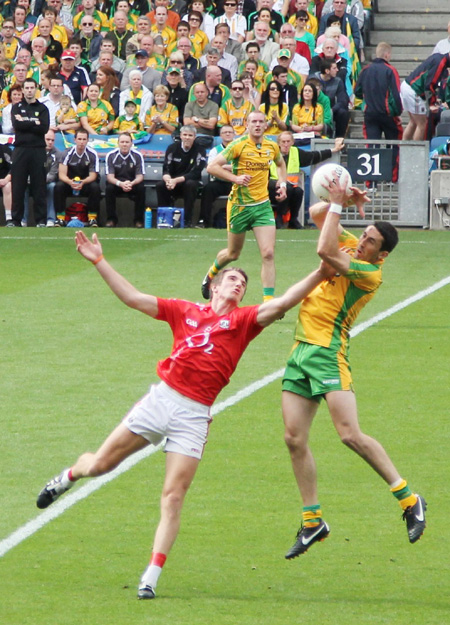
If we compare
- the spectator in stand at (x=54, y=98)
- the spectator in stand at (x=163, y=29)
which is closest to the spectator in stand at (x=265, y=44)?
the spectator in stand at (x=163, y=29)

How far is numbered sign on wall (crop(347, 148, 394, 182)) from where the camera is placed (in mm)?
22844

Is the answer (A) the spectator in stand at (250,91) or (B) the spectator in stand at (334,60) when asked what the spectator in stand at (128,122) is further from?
(B) the spectator in stand at (334,60)

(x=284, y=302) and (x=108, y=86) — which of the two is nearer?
(x=284, y=302)

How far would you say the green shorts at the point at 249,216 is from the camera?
14383mm

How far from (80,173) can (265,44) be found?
15.8 feet

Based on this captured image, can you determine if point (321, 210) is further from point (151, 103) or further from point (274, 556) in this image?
point (151, 103)

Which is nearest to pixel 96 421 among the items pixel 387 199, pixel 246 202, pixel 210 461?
pixel 210 461

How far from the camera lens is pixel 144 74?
24.9 m

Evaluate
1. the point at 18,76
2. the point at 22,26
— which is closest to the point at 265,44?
the point at 18,76

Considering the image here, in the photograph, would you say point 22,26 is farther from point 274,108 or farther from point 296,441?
point 296,441

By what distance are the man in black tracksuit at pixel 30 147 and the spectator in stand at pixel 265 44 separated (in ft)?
15.7

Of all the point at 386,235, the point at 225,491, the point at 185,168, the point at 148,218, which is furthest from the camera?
the point at 148,218

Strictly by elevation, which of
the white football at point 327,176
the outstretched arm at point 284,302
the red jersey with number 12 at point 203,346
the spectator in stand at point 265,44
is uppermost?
the spectator in stand at point 265,44

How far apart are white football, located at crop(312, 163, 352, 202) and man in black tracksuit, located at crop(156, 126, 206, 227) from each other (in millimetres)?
15053
